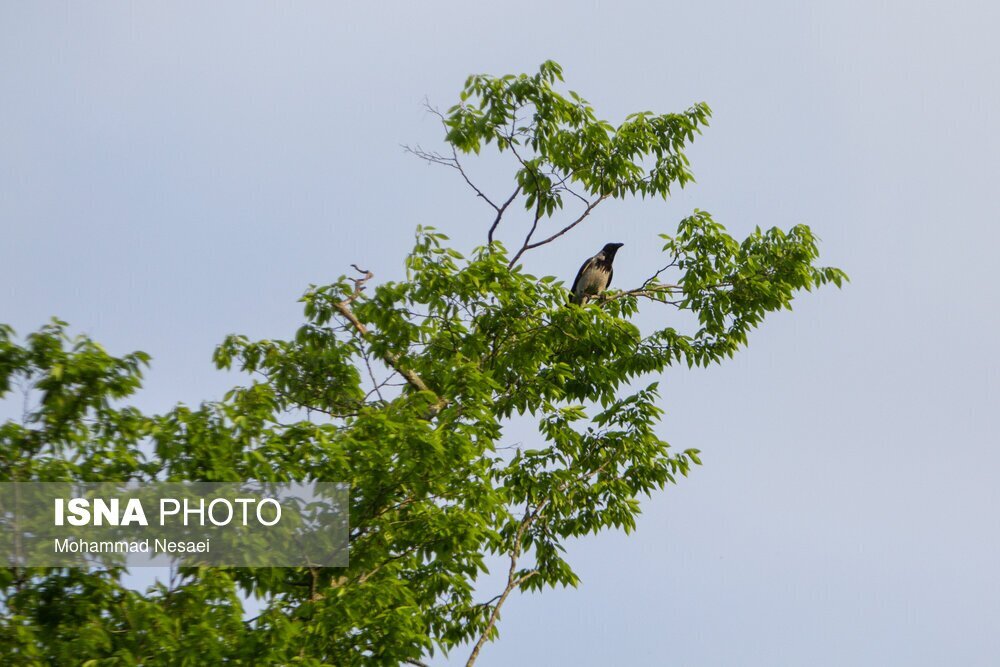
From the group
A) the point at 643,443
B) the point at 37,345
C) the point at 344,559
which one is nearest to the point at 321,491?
the point at 344,559

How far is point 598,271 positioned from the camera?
16.2m

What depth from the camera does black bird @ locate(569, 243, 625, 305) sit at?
53.3ft

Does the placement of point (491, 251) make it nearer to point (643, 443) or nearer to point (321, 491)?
point (643, 443)

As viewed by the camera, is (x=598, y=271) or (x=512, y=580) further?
(x=598, y=271)

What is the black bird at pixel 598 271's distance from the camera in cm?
1625

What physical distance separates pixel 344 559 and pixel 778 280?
698 cm

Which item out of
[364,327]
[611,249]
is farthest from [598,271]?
[364,327]

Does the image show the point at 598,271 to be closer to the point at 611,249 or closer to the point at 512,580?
the point at 611,249

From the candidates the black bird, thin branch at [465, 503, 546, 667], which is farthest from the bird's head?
thin branch at [465, 503, 546, 667]

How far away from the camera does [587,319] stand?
39.3ft

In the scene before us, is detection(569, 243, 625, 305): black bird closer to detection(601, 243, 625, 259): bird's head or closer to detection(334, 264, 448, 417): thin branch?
detection(601, 243, 625, 259): bird's head

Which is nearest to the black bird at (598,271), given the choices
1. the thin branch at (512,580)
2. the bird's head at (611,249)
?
the bird's head at (611,249)

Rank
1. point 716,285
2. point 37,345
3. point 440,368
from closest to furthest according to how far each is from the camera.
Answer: point 37,345 < point 440,368 < point 716,285

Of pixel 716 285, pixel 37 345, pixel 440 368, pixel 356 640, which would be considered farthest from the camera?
pixel 716 285
